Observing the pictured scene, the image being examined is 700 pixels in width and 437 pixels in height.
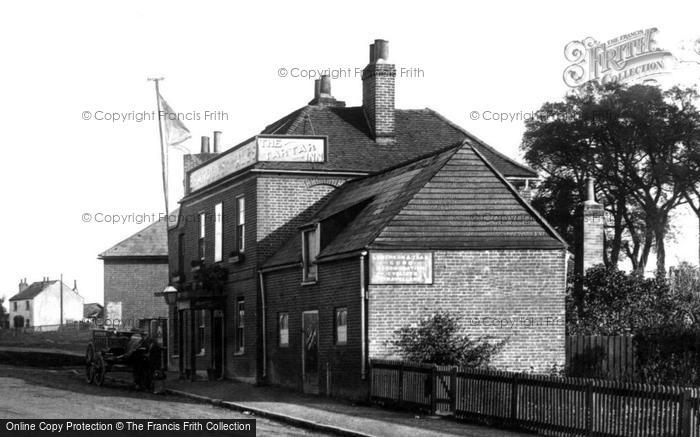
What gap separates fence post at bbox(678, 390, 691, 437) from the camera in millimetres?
15312

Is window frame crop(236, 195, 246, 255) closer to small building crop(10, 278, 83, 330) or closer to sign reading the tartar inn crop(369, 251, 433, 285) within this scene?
sign reading the tartar inn crop(369, 251, 433, 285)

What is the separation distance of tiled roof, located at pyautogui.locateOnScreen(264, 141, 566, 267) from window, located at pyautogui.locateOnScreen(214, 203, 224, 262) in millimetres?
8589

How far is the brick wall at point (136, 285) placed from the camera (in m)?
63.9

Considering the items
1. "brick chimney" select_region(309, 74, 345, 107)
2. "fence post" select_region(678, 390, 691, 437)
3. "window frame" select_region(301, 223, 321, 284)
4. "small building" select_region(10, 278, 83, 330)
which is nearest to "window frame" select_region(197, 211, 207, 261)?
"brick chimney" select_region(309, 74, 345, 107)

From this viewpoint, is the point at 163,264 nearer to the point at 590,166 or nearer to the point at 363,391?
the point at 590,166

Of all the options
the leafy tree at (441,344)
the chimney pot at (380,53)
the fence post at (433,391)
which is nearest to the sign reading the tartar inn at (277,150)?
the chimney pot at (380,53)

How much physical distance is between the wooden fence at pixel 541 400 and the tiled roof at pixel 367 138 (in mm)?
10864

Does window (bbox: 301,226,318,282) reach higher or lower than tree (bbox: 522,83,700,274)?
lower

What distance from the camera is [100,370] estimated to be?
32531 millimetres

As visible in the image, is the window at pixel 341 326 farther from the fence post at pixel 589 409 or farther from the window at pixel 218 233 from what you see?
the window at pixel 218 233

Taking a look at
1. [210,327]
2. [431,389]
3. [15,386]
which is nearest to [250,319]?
[210,327]

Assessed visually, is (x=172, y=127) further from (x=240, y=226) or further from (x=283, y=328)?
(x=283, y=328)

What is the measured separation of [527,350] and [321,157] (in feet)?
32.5

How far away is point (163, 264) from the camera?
2544 inches
